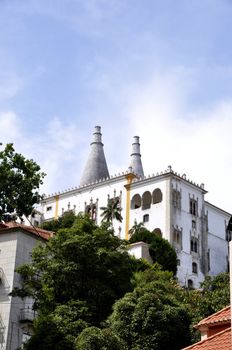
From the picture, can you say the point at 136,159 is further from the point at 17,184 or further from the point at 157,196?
the point at 17,184

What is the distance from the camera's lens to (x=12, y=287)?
111 feet

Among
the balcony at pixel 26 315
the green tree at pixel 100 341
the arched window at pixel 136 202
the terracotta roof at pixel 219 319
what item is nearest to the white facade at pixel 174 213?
the arched window at pixel 136 202

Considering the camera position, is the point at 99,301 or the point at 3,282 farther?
the point at 3,282

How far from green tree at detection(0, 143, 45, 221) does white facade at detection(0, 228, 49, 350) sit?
4726mm

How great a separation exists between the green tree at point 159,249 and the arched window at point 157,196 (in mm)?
10105

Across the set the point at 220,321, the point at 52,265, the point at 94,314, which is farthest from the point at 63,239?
the point at 220,321

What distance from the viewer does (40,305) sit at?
28.3 m

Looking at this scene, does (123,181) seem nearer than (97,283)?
No

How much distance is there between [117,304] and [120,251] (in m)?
4.76

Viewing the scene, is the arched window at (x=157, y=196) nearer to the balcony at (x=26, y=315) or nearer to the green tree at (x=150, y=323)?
the balcony at (x=26, y=315)

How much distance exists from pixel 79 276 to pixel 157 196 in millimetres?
47236

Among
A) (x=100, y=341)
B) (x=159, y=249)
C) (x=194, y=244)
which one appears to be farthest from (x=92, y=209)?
(x=100, y=341)

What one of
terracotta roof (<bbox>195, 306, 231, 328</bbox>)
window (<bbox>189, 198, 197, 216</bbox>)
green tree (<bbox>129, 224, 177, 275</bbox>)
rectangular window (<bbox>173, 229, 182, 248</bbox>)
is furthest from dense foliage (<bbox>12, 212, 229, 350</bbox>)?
window (<bbox>189, 198, 197, 216</bbox>)

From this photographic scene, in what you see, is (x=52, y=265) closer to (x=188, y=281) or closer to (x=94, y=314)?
(x=94, y=314)
